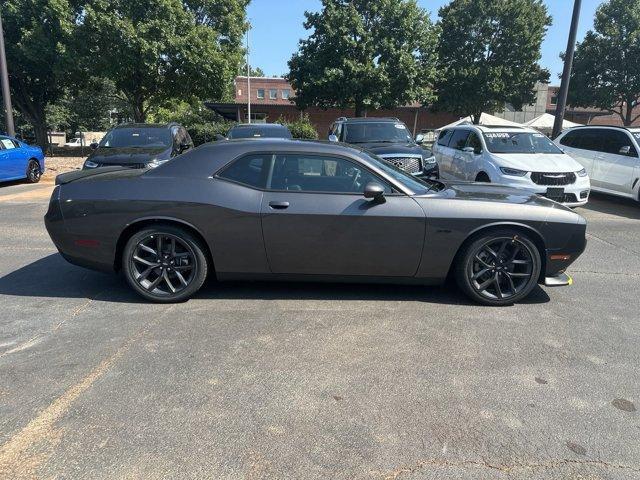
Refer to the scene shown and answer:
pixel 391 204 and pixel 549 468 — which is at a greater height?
pixel 391 204

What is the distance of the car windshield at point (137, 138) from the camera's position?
11.0 meters

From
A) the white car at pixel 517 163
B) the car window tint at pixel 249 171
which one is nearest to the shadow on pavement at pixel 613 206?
the white car at pixel 517 163

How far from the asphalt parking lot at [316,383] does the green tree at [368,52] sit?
23400 mm

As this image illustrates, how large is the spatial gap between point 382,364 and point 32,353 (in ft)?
8.30

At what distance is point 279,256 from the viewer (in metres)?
4.32

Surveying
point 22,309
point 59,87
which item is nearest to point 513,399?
point 22,309

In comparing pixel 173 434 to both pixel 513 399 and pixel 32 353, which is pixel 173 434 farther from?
pixel 513 399

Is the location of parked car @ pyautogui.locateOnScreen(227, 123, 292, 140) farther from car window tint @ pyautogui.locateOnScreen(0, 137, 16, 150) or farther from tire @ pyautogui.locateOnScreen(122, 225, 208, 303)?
tire @ pyautogui.locateOnScreen(122, 225, 208, 303)

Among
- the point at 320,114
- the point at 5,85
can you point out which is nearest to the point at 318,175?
the point at 5,85

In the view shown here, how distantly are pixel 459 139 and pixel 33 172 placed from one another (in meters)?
11.6

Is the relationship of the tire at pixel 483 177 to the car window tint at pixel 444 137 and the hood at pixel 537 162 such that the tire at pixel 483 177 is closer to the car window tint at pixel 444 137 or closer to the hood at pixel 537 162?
the hood at pixel 537 162

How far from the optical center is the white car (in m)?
8.46

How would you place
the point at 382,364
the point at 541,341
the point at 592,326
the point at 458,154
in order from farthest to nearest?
the point at 458,154, the point at 592,326, the point at 541,341, the point at 382,364

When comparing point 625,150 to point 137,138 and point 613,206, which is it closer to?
point 613,206
